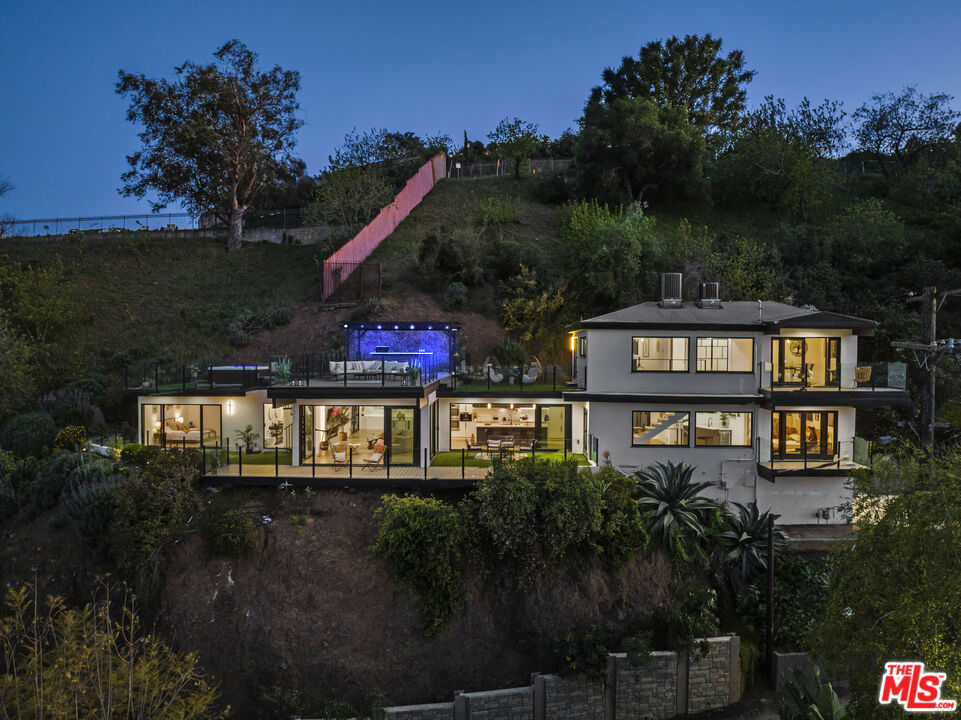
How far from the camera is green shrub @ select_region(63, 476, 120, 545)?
1363 cm

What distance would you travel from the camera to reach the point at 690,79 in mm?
46969

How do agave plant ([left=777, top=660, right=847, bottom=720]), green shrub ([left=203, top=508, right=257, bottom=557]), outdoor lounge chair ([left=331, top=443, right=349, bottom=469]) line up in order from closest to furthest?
agave plant ([left=777, top=660, right=847, bottom=720]), green shrub ([left=203, top=508, right=257, bottom=557]), outdoor lounge chair ([left=331, top=443, right=349, bottom=469])

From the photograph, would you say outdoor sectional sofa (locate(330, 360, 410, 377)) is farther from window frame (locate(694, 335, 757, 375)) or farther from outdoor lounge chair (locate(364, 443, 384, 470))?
window frame (locate(694, 335, 757, 375))

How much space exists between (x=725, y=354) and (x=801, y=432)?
3404 mm

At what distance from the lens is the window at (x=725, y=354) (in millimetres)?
17906

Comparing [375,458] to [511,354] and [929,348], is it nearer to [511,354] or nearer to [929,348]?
[511,354]

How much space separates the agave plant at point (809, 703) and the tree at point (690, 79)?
4539 centimetres

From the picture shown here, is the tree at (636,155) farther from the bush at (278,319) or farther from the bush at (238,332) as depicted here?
the bush at (238,332)

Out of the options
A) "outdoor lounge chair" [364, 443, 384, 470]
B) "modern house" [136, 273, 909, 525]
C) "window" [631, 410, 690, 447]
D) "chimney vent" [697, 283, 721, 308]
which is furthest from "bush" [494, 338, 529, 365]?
"outdoor lounge chair" [364, 443, 384, 470]

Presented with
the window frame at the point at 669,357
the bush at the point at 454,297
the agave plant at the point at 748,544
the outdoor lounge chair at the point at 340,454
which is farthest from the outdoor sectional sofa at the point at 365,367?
the bush at the point at 454,297

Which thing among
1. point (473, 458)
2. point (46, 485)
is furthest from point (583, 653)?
point (46, 485)

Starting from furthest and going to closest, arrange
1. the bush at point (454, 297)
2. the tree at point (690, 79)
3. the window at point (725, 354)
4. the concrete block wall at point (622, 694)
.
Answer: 1. the tree at point (690, 79)
2. the bush at point (454, 297)
3. the window at point (725, 354)
4. the concrete block wall at point (622, 694)

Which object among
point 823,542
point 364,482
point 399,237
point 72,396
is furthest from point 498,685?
point 399,237

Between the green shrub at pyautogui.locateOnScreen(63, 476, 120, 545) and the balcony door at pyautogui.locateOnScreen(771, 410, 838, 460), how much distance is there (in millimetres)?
19233
